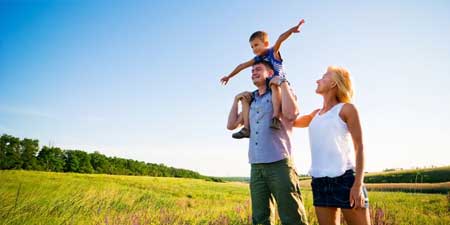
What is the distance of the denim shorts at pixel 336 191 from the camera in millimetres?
2260

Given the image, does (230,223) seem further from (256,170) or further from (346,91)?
(346,91)

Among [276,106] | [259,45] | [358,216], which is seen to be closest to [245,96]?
[276,106]

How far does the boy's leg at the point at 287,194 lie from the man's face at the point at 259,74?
1007mm

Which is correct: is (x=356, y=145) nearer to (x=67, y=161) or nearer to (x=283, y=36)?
(x=283, y=36)

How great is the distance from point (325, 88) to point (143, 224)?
3.27 meters

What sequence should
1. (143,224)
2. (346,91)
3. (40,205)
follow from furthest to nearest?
1. (40,205)
2. (143,224)
3. (346,91)

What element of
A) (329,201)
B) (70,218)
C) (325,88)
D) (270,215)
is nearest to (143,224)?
(70,218)

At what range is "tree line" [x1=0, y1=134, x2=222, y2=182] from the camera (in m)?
38.4

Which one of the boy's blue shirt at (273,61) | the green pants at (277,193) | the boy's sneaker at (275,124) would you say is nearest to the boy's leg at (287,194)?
the green pants at (277,193)

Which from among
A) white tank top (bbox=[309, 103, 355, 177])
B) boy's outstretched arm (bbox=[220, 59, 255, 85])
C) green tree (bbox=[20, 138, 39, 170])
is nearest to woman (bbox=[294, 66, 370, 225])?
white tank top (bbox=[309, 103, 355, 177])

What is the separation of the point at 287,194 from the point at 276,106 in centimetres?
89

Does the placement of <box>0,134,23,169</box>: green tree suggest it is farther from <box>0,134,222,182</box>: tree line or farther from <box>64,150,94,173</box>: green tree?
<box>64,150,94,173</box>: green tree

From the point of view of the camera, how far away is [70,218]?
407cm

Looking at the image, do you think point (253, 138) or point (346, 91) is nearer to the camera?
point (346, 91)
